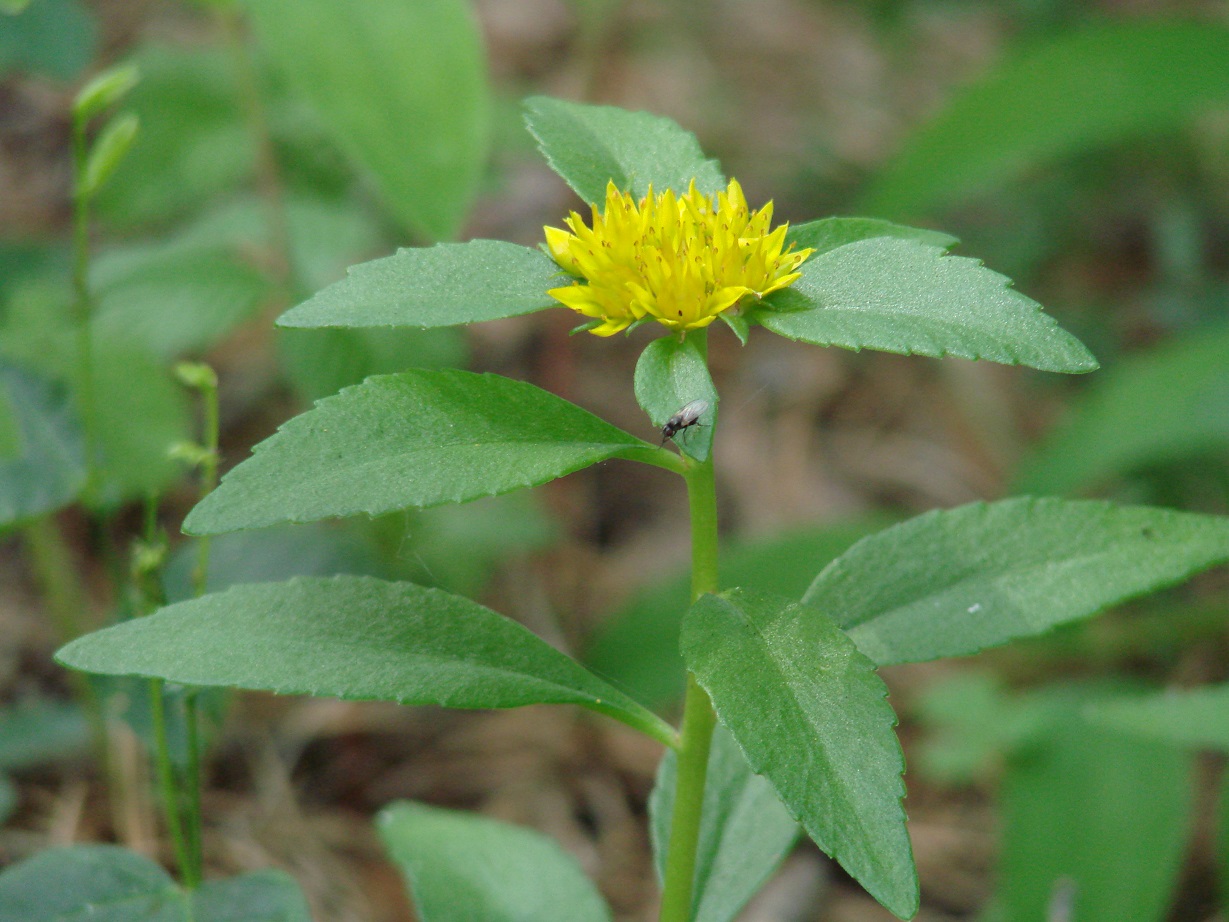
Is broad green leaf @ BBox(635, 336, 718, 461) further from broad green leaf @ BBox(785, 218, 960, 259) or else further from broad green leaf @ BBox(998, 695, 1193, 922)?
broad green leaf @ BBox(998, 695, 1193, 922)

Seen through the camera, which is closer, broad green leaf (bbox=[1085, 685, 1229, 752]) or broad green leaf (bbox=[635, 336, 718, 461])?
broad green leaf (bbox=[635, 336, 718, 461])

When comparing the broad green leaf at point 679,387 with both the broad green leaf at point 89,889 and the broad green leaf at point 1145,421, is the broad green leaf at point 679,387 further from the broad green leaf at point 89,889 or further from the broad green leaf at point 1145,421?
the broad green leaf at point 1145,421

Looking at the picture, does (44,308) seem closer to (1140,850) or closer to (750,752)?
(750,752)

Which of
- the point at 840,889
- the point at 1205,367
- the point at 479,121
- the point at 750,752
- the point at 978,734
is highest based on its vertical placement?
the point at 479,121

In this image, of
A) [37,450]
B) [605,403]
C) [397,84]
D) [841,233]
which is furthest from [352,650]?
[605,403]

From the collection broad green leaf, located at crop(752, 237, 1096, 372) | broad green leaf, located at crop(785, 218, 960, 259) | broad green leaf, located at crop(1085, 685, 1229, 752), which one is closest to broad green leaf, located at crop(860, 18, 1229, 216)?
broad green leaf, located at crop(1085, 685, 1229, 752)

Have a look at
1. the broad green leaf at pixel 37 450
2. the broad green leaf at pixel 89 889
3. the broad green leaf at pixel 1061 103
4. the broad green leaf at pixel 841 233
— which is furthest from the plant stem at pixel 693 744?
the broad green leaf at pixel 1061 103

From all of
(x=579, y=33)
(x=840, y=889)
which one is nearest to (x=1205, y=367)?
(x=840, y=889)
